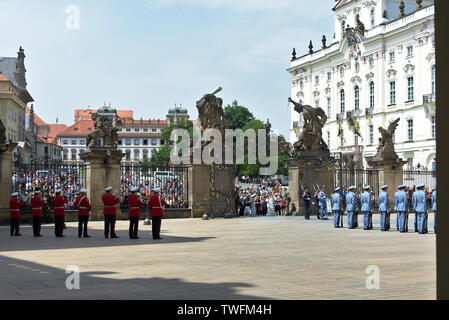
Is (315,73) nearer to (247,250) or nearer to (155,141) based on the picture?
(247,250)

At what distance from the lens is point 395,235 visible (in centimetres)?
1881

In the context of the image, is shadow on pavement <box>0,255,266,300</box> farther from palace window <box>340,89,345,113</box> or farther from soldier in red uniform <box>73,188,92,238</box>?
palace window <box>340,89,345,113</box>

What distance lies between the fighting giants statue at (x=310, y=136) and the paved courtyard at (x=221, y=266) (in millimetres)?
12591

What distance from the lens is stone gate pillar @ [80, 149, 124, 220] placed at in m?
25.8

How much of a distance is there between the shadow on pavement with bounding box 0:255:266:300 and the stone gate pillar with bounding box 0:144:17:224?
46.2ft

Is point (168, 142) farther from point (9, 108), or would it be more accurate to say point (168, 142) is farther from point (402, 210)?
point (402, 210)

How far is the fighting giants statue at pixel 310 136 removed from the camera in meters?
30.5

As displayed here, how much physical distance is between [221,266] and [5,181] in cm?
1526

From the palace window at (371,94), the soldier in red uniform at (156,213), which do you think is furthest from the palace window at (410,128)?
the soldier in red uniform at (156,213)

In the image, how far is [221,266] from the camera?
10633 millimetres

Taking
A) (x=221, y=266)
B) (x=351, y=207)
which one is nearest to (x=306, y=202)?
(x=351, y=207)

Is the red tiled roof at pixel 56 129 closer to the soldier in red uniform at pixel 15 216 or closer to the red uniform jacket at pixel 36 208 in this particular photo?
the soldier in red uniform at pixel 15 216
